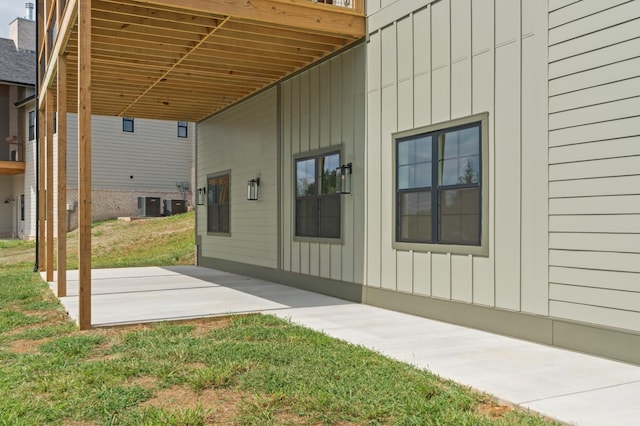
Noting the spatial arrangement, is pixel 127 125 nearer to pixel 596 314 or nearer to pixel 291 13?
pixel 291 13

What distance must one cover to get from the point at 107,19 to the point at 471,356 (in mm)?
5501

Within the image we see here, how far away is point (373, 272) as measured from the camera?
7.14 m

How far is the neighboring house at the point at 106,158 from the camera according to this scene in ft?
72.2

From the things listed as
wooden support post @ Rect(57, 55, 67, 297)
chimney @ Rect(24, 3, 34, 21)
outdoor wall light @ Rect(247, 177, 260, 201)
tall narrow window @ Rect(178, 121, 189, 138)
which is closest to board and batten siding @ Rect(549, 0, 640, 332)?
wooden support post @ Rect(57, 55, 67, 297)

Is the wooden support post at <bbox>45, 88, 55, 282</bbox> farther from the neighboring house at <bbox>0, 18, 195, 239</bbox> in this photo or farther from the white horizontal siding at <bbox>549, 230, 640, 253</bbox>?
the neighboring house at <bbox>0, 18, 195, 239</bbox>

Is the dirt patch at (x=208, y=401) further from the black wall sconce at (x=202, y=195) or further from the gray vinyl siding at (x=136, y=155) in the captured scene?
the gray vinyl siding at (x=136, y=155)

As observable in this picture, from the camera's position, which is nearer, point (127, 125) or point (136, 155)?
point (127, 125)

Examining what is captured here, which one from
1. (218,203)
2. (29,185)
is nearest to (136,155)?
(29,185)

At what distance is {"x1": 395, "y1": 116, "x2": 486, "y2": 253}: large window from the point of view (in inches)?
223

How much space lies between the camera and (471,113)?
5.67m

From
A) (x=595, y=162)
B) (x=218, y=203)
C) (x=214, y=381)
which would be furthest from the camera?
(x=218, y=203)

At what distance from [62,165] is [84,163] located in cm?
255

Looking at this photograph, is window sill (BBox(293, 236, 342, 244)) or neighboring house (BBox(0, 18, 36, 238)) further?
neighboring house (BBox(0, 18, 36, 238))

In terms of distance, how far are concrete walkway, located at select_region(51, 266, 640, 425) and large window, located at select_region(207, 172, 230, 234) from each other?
2.61 m
